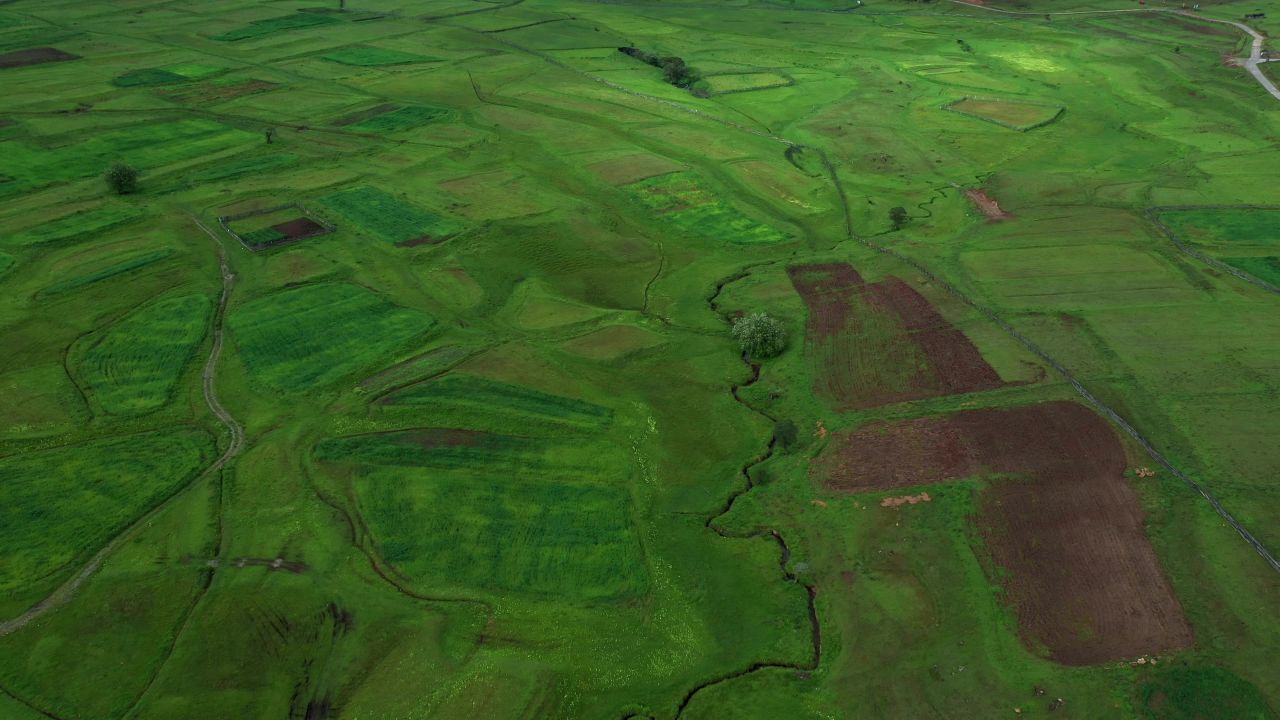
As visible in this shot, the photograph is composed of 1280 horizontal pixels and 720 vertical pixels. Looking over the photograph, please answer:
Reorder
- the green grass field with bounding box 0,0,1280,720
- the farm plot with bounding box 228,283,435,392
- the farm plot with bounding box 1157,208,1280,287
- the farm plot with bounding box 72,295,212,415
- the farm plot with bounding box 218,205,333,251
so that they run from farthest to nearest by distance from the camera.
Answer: the farm plot with bounding box 218,205,333,251, the farm plot with bounding box 1157,208,1280,287, the farm plot with bounding box 228,283,435,392, the farm plot with bounding box 72,295,212,415, the green grass field with bounding box 0,0,1280,720

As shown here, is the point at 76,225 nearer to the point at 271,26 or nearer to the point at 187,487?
the point at 187,487

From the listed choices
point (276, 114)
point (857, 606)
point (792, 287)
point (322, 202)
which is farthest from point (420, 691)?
point (276, 114)

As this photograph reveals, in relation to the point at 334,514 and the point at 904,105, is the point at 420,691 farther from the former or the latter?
the point at 904,105

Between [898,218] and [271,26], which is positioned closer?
[898,218]

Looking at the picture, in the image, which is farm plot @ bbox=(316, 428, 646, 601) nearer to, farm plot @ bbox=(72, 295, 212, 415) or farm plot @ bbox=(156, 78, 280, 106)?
farm plot @ bbox=(72, 295, 212, 415)

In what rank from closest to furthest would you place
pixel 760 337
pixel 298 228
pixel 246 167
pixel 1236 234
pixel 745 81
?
pixel 760 337 < pixel 1236 234 < pixel 298 228 < pixel 246 167 < pixel 745 81

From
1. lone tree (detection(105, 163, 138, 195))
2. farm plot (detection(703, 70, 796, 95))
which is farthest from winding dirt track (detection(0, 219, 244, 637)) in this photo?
farm plot (detection(703, 70, 796, 95))

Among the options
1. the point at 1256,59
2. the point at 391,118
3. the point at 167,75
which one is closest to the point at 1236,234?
the point at 1256,59
